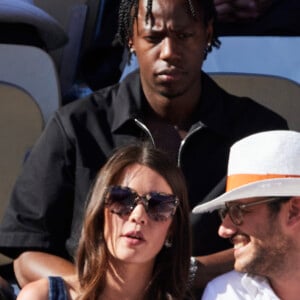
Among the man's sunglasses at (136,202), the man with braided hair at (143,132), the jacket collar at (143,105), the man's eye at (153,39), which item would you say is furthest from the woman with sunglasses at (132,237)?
the man's eye at (153,39)

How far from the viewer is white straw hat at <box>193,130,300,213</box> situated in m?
2.68

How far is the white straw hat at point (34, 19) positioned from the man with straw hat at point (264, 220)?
1.49 metres

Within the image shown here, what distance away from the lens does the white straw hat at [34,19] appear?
158 inches

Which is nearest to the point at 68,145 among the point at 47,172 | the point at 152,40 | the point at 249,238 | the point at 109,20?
the point at 47,172

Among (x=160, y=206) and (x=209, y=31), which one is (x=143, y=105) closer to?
(x=209, y=31)

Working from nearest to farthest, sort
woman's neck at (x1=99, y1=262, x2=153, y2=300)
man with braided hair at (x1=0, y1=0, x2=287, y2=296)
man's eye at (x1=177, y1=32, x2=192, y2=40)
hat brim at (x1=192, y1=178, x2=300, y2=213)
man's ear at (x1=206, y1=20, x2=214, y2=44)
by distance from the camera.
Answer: hat brim at (x1=192, y1=178, x2=300, y2=213)
woman's neck at (x1=99, y1=262, x2=153, y2=300)
man with braided hair at (x1=0, y1=0, x2=287, y2=296)
man's eye at (x1=177, y1=32, x2=192, y2=40)
man's ear at (x1=206, y1=20, x2=214, y2=44)

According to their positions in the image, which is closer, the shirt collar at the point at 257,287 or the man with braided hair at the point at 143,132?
the shirt collar at the point at 257,287

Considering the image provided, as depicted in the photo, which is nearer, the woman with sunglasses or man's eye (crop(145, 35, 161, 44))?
the woman with sunglasses

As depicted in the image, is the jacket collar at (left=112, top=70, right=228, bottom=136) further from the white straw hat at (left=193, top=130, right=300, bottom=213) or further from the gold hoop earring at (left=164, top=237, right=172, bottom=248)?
the gold hoop earring at (left=164, top=237, right=172, bottom=248)

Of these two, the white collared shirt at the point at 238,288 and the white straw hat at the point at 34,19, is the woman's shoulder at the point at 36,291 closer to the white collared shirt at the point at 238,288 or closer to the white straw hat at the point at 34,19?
the white collared shirt at the point at 238,288

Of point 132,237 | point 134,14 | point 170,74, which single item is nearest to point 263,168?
point 132,237

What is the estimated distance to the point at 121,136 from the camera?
3.27 m

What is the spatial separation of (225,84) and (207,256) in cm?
103

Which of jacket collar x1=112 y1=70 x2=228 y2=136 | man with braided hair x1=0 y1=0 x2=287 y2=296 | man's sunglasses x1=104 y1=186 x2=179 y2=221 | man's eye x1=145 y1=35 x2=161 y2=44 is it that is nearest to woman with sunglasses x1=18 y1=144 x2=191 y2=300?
man's sunglasses x1=104 y1=186 x2=179 y2=221
